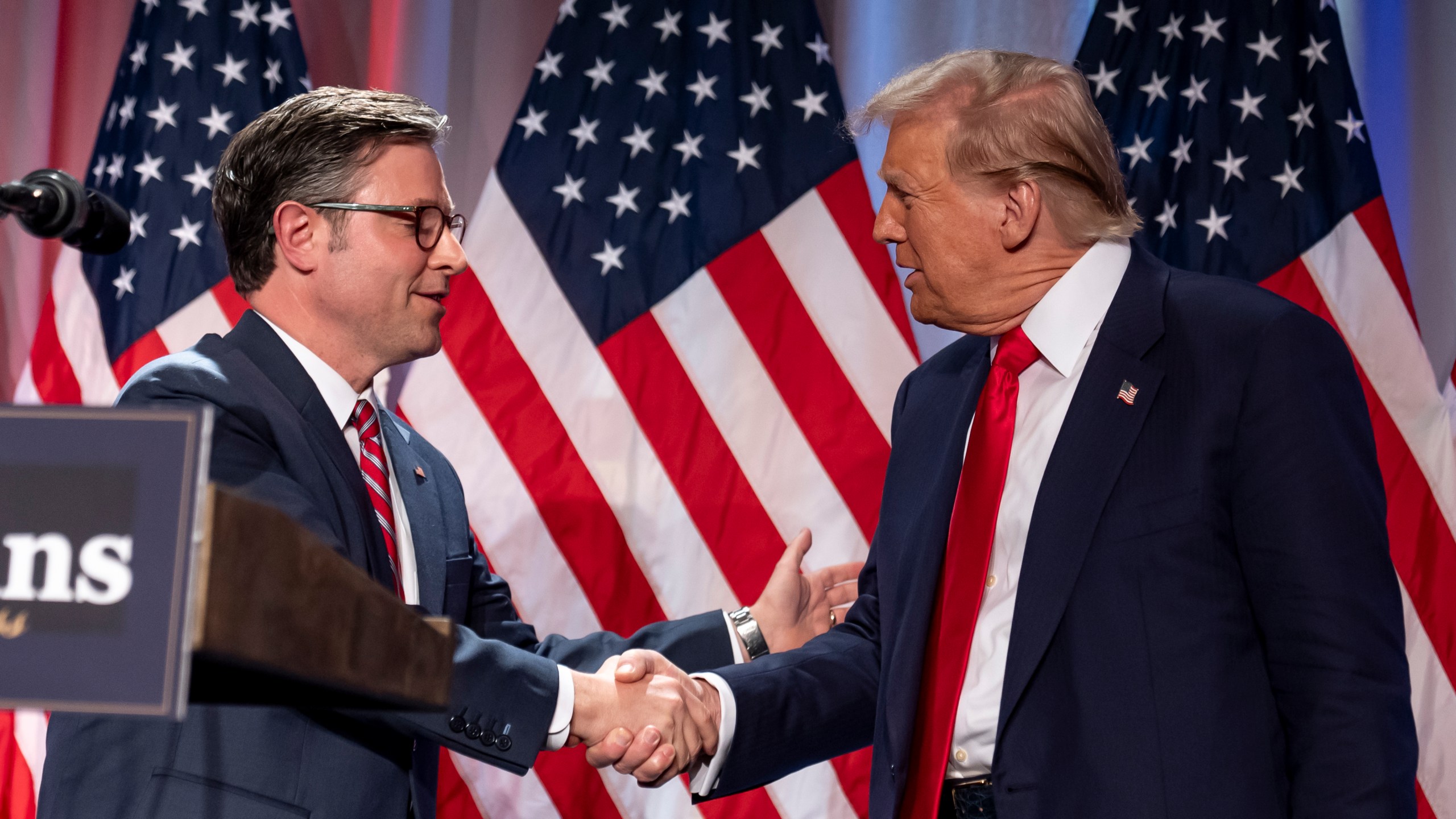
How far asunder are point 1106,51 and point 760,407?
149cm

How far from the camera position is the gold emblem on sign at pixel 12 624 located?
68 cm

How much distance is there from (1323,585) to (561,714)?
122 centimetres

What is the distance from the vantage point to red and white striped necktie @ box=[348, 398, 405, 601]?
2064 millimetres

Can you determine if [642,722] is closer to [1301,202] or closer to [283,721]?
[283,721]

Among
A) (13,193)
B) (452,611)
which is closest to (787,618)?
(452,611)

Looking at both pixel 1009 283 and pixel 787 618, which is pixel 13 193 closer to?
pixel 1009 283

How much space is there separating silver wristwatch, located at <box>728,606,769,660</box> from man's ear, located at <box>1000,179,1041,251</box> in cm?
116

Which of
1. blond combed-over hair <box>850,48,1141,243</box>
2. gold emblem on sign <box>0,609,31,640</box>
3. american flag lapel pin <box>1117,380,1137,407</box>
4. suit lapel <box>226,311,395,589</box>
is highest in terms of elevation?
blond combed-over hair <box>850,48,1141,243</box>

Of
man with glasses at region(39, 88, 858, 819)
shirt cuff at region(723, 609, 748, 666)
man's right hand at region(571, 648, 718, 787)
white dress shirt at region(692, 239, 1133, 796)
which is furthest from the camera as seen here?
shirt cuff at region(723, 609, 748, 666)

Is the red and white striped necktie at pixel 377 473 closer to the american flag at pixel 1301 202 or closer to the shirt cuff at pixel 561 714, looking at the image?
the shirt cuff at pixel 561 714

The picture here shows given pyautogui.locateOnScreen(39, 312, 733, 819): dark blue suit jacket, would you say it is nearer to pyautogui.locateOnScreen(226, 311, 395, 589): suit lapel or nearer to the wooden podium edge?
pyautogui.locateOnScreen(226, 311, 395, 589): suit lapel

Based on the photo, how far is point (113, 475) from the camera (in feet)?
2.25

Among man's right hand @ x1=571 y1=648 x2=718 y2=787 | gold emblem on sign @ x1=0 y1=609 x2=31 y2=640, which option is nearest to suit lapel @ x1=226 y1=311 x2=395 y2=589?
man's right hand @ x1=571 y1=648 x2=718 y2=787

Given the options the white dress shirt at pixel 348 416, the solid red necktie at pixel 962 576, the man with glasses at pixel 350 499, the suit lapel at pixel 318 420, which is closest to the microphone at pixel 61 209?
the man with glasses at pixel 350 499
